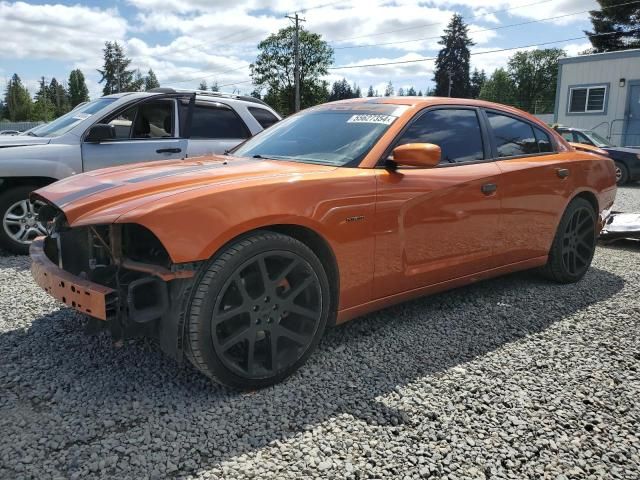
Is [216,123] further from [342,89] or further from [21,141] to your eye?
[342,89]

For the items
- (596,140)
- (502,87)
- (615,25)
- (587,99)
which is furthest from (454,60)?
(596,140)

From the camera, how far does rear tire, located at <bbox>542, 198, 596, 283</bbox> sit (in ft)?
15.1

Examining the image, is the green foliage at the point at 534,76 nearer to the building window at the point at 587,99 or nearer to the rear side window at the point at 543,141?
the building window at the point at 587,99

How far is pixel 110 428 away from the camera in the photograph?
7.91 feet

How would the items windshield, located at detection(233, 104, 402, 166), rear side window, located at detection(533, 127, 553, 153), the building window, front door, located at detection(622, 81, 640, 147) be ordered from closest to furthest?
1. windshield, located at detection(233, 104, 402, 166)
2. rear side window, located at detection(533, 127, 553, 153)
3. front door, located at detection(622, 81, 640, 147)
4. the building window

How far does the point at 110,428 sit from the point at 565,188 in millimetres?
3867

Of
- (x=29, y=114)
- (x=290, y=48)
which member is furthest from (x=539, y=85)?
(x=29, y=114)

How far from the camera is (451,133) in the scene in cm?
379

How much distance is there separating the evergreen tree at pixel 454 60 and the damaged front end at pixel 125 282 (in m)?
79.7

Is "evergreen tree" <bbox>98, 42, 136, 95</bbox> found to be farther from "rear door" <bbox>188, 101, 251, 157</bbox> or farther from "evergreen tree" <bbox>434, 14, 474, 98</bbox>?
"rear door" <bbox>188, 101, 251, 157</bbox>

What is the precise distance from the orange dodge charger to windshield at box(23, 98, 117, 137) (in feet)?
9.99

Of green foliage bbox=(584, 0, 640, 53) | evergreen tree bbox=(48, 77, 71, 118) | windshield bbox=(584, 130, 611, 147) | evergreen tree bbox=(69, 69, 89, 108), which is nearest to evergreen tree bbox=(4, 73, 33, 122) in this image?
evergreen tree bbox=(48, 77, 71, 118)

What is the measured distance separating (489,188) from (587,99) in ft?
70.0

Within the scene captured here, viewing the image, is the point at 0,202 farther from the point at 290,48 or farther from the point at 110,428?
the point at 290,48
